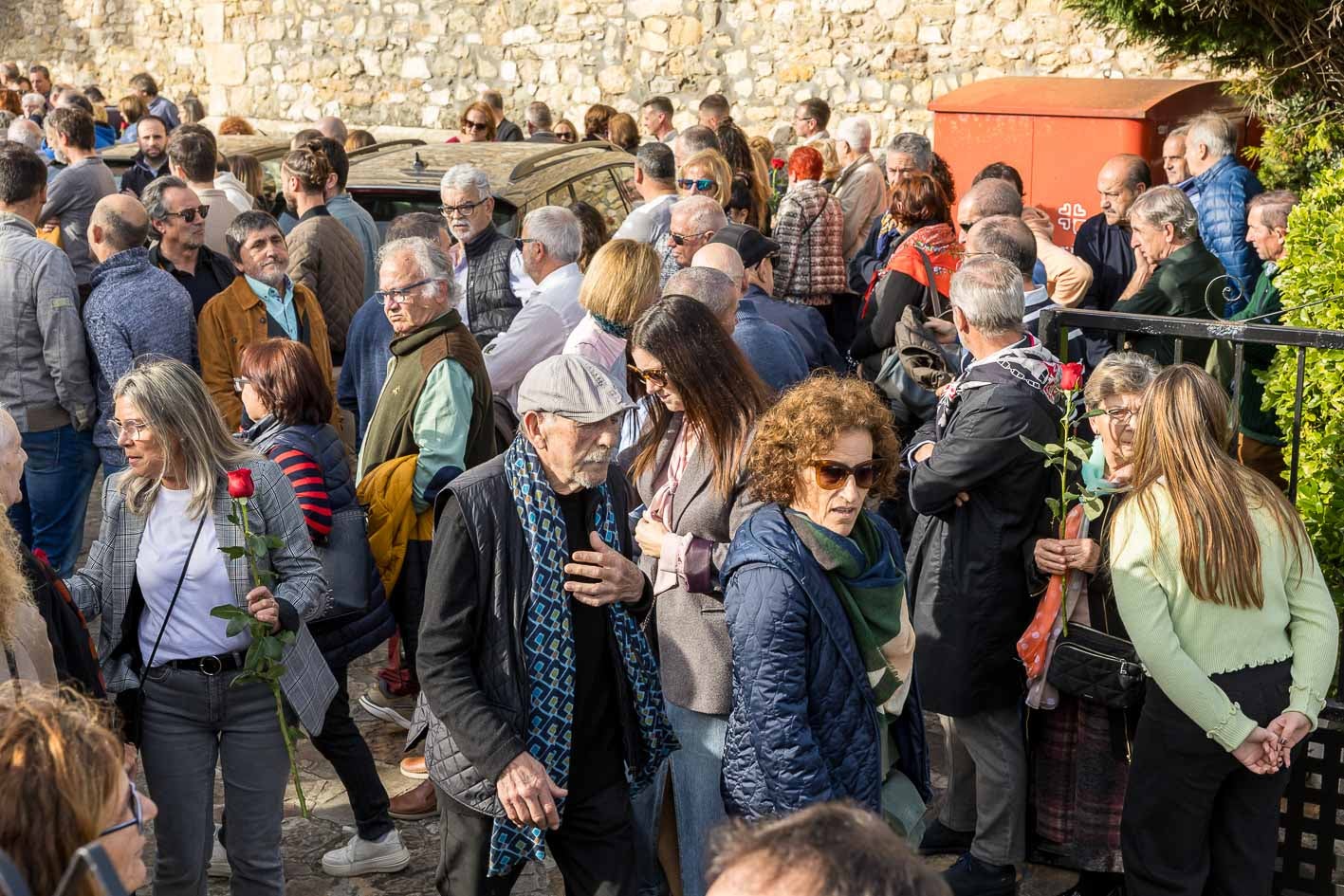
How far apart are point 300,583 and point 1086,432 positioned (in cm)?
287

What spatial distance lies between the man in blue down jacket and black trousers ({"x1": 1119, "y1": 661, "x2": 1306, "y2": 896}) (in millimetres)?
4629

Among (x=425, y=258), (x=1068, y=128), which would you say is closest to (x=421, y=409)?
(x=425, y=258)

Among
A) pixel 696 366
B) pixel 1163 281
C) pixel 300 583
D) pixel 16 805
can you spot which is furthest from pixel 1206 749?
pixel 1163 281

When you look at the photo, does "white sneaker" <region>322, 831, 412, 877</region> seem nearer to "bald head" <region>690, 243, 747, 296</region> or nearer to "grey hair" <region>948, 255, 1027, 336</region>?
"bald head" <region>690, 243, 747, 296</region>

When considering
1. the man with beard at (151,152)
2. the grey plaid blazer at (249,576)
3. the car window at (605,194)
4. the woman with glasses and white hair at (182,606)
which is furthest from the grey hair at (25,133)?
the woman with glasses and white hair at (182,606)

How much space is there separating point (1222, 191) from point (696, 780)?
19.0ft

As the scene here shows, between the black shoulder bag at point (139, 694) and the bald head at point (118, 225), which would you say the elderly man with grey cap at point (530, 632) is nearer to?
the black shoulder bag at point (139, 694)

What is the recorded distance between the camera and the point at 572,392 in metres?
3.33

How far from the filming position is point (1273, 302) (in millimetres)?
6469

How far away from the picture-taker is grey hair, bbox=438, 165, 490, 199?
679 cm

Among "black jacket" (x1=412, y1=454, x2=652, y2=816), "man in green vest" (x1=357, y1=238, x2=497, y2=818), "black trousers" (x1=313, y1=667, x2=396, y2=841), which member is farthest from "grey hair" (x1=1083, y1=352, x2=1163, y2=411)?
"black trousers" (x1=313, y1=667, x2=396, y2=841)

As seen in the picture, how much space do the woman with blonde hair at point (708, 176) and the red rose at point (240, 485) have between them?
456 cm

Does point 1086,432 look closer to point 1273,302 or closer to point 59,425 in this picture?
point 1273,302

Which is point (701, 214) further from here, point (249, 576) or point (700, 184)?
point (249, 576)
